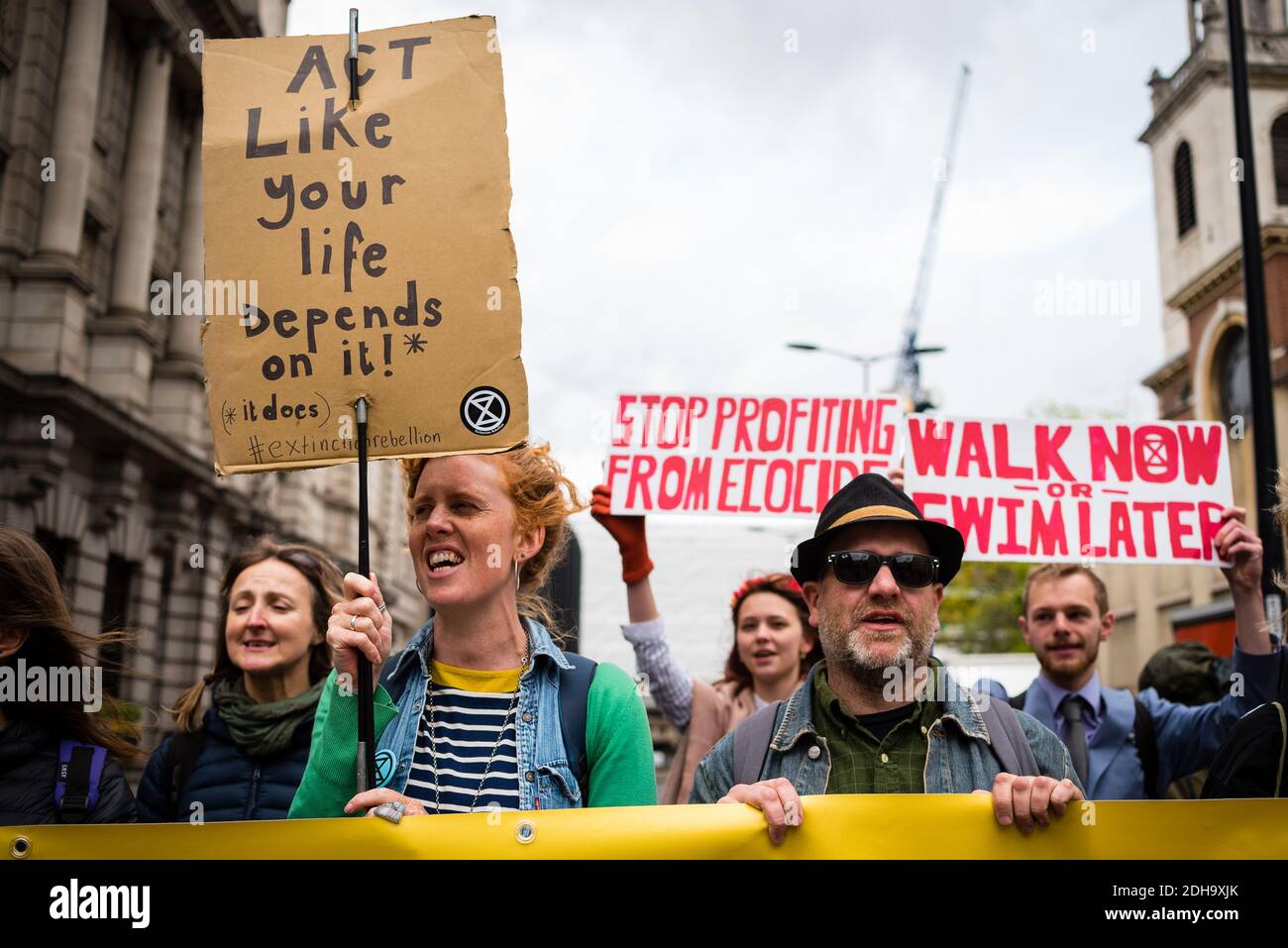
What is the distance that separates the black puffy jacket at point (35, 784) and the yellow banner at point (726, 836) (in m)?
0.76

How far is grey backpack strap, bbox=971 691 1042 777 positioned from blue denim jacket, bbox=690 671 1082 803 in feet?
0.06

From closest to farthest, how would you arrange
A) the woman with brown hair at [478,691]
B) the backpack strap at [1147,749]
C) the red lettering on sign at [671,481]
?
the woman with brown hair at [478,691], the backpack strap at [1147,749], the red lettering on sign at [671,481]

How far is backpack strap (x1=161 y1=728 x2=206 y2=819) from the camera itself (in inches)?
139

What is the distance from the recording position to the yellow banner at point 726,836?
2.12 m

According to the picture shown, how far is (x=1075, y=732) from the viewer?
428 centimetres

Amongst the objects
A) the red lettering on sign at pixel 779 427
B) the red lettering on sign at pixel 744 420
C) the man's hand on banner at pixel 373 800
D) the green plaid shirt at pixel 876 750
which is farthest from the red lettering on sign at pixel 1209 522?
the man's hand on banner at pixel 373 800

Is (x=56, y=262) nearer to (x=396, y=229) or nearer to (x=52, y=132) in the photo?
(x=52, y=132)

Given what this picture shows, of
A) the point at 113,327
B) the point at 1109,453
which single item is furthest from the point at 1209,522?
the point at 113,327

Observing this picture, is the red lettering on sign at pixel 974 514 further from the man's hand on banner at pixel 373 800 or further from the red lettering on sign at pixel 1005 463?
the man's hand on banner at pixel 373 800

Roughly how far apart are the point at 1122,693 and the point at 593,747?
7.94 ft

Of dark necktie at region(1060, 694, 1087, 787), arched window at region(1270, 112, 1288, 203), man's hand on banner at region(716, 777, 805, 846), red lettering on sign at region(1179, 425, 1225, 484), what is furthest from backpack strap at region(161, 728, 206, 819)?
arched window at region(1270, 112, 1288, 203)

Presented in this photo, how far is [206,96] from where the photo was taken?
2.83m
